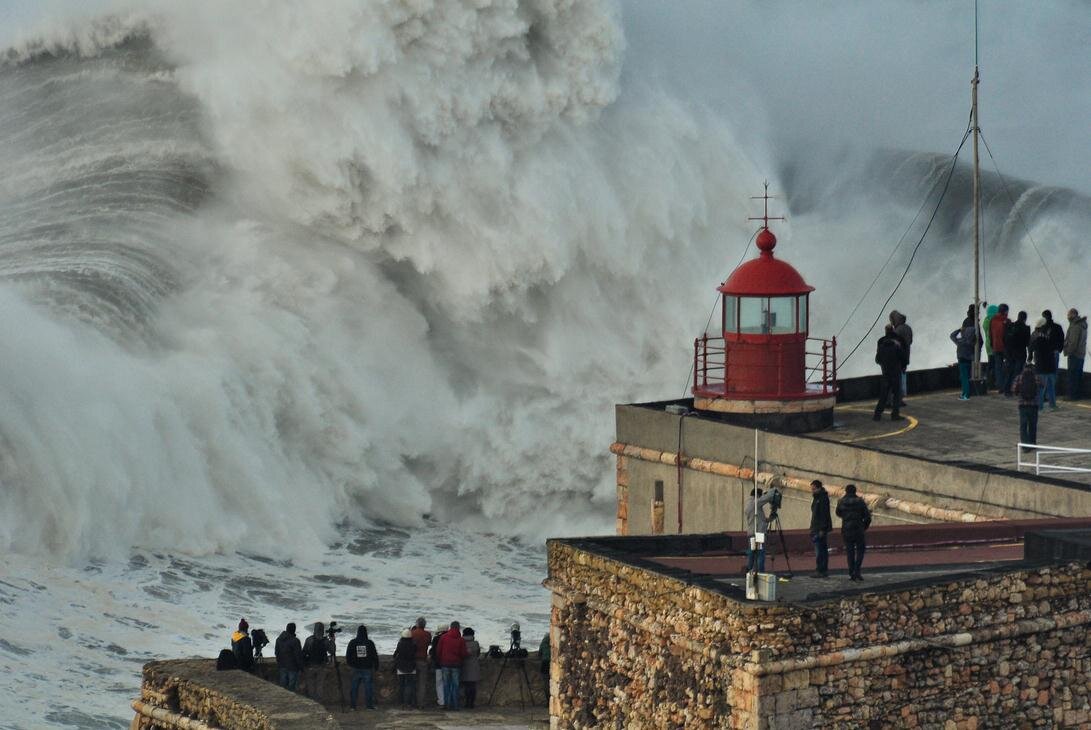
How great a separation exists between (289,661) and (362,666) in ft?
1.72

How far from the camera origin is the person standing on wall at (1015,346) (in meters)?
23.6

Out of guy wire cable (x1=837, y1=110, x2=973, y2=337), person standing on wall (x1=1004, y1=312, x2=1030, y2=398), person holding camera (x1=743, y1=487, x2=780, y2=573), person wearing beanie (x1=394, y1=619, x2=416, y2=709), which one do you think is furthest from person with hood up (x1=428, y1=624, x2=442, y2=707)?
guy wire cable (x1=837, y1=110, x2=973, y2=337)

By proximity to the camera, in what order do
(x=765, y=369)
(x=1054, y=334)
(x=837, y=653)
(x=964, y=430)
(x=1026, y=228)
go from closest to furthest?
(x=837, y=653)
(x=765, y=369)
(x=964, y=430)
(x=1054, y=334)
(x=1026, y=228)

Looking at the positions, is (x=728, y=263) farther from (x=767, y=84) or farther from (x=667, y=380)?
(x=767, y=84)

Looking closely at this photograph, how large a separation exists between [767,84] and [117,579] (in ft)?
80.5

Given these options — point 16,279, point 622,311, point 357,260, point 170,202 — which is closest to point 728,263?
point 622,311

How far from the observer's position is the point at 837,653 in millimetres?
13719

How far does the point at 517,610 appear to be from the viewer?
86.0 feet

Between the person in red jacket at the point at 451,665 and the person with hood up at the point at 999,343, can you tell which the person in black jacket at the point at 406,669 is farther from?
the person with hood up at the point at 999,343

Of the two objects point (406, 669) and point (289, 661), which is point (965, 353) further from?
point (289, 661)

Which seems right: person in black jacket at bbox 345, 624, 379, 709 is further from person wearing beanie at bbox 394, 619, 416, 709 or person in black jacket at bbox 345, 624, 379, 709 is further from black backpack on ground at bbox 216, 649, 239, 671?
black backpack on ground at bbox 216, 649, 239, 671

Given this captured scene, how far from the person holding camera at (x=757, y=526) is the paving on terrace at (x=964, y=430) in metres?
3.10

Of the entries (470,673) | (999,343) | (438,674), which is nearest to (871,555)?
(470,673)

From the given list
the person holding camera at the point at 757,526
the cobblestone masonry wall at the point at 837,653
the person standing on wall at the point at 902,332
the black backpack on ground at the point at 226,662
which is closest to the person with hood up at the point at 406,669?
the black backpack on ground at the point at 226,662
